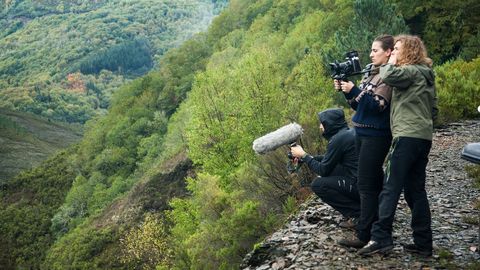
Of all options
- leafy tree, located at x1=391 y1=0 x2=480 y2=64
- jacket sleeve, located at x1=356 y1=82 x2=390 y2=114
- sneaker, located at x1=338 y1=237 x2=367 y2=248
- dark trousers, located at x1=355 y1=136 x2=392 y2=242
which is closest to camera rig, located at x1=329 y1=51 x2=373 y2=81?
jacket sleeve, located at x1=356 y1=82 x2=390 y2=114

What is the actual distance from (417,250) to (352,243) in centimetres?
85

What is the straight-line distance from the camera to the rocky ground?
6641mm

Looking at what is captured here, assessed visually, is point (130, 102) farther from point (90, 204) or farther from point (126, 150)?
point (90, 204)

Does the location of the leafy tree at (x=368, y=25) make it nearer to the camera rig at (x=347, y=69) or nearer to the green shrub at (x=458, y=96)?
the green shrub at (x=458, y=96)

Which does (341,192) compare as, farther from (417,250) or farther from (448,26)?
(448,26)

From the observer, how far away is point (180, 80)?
9006 centimetres

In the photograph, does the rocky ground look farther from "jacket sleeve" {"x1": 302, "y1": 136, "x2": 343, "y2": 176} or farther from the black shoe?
"jacket sleeve" {"x1": 302, "y1": 136, "x2": 343, "y2": 176}

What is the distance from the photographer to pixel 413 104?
5.87 m

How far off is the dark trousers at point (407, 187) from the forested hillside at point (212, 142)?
6158 mm

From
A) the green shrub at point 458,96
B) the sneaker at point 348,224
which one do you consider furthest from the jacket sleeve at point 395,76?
the green shrub at point 458,96

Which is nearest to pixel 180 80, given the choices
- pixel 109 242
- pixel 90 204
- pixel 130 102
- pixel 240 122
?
pixel 130 102

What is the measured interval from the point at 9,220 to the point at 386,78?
109m

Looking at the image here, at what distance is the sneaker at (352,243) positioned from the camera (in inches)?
273

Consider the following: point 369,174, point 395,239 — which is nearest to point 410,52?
point 369,174
